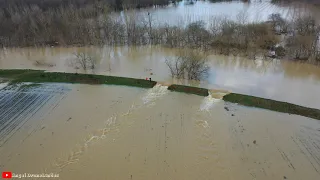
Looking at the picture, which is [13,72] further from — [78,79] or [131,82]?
[131,82]

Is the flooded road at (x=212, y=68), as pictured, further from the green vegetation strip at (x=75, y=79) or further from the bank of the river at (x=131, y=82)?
the green vegetation strip at (x=75, y=79)

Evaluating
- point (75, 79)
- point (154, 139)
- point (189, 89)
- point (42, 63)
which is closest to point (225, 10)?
point (189, 89)

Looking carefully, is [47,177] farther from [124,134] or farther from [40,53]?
[40,53]

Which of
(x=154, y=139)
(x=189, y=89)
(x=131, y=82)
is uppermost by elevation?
(x=131, y=82)

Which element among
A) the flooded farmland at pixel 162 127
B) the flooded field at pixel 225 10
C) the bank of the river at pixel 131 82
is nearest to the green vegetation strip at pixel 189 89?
the bank of the river at pixel 131 82

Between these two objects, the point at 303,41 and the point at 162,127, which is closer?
the point at 162,127

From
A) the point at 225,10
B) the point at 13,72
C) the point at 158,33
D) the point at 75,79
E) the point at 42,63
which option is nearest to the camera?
the point at 75,79

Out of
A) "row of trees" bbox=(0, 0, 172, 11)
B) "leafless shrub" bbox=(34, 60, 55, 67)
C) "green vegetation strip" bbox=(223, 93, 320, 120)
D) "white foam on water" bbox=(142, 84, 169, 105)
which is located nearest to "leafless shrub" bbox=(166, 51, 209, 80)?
"white foam on water" bbox=(142, 84, 169, 105)

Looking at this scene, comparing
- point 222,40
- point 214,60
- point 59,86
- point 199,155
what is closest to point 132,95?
point 59,86
